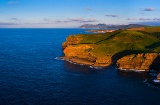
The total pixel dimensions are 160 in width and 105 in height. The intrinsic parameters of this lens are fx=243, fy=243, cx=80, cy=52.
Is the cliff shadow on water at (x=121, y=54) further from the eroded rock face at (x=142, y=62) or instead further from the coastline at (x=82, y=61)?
the eroded rock face at (x=142, y=62)

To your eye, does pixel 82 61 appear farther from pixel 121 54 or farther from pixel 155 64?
pixel 155 64

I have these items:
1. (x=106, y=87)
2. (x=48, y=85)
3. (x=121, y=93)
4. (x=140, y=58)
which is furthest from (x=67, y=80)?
(x=140, y=58)

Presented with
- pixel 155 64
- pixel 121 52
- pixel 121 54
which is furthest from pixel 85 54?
pixel 155 64

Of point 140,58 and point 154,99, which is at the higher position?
point 140,58

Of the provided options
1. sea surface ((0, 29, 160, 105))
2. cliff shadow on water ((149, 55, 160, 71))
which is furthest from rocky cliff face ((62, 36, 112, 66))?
cliff shadow on water ((149, 55, 160, 71))

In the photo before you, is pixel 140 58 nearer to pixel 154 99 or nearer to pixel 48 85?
pixel 154 99

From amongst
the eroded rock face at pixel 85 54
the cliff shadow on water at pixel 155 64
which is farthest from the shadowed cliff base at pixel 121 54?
the cliff shadow on water at pixel 155 64

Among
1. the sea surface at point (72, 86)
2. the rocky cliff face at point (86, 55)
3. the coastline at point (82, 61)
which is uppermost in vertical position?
the rocky cliff face at point (86, 55)

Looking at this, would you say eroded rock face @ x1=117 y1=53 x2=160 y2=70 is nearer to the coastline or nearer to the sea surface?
the sea surface
